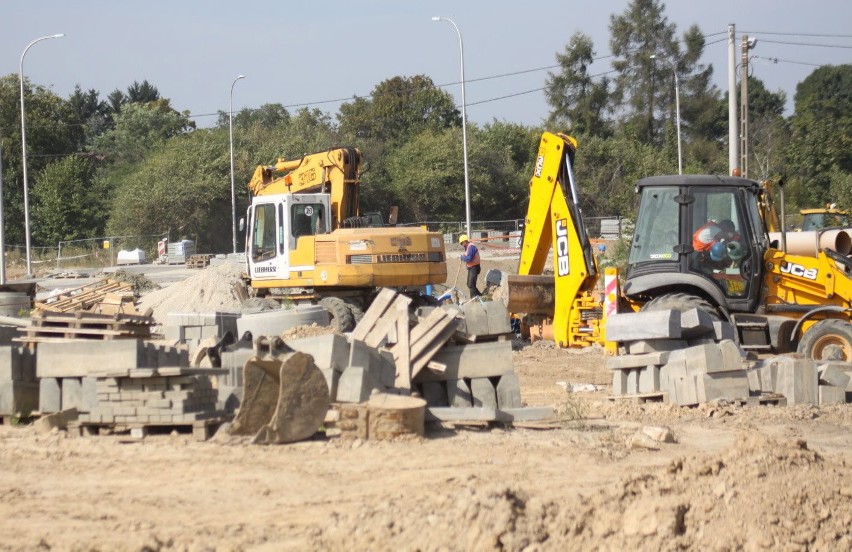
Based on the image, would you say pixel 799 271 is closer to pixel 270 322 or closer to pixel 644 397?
pixel 644 397

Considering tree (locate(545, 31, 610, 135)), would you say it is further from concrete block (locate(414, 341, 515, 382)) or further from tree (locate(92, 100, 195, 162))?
concrete block (locate(414, 341, 515, 382))

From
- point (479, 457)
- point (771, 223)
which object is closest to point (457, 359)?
point (479, 457)

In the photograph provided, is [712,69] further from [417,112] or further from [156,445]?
[156,445]

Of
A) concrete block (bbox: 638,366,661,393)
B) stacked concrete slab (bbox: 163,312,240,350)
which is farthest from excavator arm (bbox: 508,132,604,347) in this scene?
stacked concrete slab (bbox: 163,312,240,350)

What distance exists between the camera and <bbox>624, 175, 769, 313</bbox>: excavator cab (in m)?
13.8

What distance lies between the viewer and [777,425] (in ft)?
36.0

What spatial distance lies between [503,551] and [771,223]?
1054cm

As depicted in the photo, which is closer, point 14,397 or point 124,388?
point 124,388

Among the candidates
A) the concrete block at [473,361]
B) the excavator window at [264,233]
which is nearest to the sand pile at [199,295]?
the excavator window at [264,233]

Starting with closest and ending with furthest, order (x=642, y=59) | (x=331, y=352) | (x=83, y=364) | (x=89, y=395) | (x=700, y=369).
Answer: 1. (x=331, y=352)
2. (x=89, y=395)
3. (x=83, y=364)
4. (x=700, y=369)
5. (x=642, y=59)

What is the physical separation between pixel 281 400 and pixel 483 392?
2363mm

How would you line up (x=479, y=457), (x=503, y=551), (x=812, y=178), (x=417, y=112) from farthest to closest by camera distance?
(x=417, y=112) < (x=812, y=178) < (x=479, y=457) < (x=503, y=551)

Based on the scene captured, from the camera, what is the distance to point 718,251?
1391cm

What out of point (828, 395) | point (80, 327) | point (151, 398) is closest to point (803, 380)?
point (828, 395)
